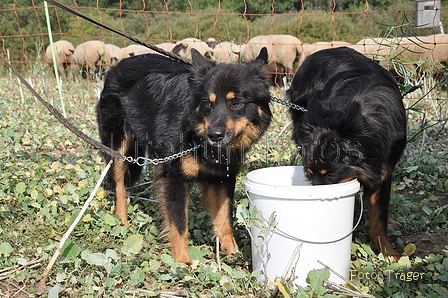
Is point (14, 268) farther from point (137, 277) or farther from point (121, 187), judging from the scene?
point (121, 187)

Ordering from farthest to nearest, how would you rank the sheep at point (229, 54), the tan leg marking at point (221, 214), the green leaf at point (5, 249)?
the sheep at point (229, 54) < the tan leg marking at point (221, 214) < the green leaf at point (5, 249)

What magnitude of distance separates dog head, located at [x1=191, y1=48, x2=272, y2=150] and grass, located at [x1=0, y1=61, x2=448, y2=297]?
656mm

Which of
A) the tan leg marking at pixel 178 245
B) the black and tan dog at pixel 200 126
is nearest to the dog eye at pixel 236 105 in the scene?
the black and tan dog at pixel 200 126

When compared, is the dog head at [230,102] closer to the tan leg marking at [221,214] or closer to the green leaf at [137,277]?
the tan leg marking at [221,214]

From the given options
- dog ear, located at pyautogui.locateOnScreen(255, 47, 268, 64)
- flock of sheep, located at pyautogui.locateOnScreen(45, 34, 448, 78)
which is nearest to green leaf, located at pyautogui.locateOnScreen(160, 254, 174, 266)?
dog ear, located at pyautogui.locateOnScreen(255, 47, 268, 64)

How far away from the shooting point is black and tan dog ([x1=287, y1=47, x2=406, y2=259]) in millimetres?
3129

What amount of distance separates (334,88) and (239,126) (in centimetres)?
95

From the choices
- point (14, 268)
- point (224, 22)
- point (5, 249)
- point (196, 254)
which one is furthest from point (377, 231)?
point (224, 22)

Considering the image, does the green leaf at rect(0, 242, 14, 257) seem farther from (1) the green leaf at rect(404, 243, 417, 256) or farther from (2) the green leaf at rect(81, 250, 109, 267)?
(1) the green leaf at rect(404, 243, 417, 256)

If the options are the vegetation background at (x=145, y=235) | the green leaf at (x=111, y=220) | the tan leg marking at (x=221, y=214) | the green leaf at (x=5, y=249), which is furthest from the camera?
the green leaf at (x=111, y=220)

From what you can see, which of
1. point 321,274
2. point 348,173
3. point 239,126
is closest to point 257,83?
point 239,126

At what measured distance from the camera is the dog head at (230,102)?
3465 mm

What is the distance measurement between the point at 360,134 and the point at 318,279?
1069 mm

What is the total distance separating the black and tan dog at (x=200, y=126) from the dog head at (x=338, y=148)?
0.60 m
